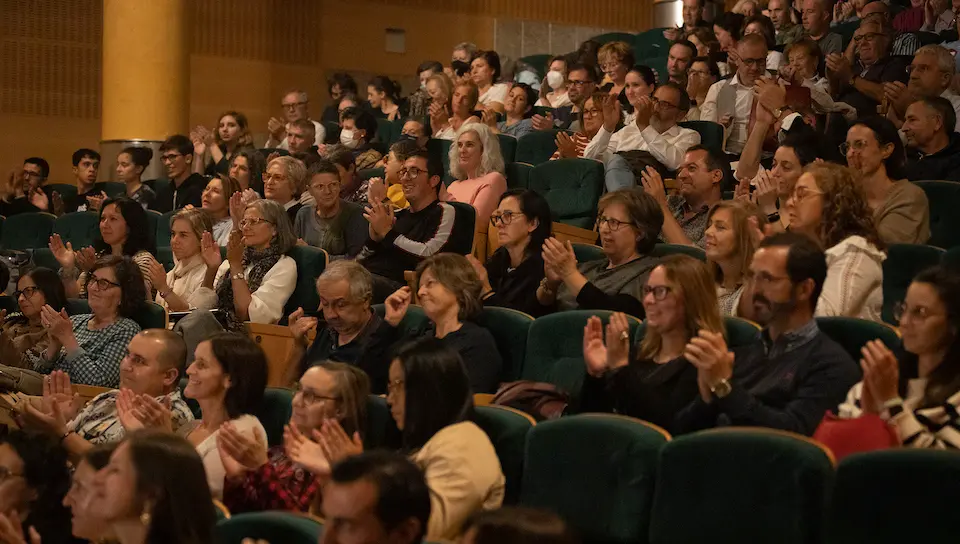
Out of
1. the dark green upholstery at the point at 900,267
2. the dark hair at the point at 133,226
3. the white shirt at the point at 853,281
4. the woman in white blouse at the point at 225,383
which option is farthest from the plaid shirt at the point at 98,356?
the dark green upholstery at the point at 900,267

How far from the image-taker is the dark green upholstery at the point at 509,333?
2.85 metres

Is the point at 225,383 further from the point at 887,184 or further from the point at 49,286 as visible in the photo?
the point at 887,184

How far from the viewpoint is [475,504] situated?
2035 millimetres

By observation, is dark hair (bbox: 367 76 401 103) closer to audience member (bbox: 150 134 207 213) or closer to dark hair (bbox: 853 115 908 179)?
audience member (bbox: 150 134 207 213)

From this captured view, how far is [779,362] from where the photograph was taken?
Result: 220 cm

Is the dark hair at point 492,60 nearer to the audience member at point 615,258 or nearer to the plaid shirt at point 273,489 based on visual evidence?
the audience member at point 615,258

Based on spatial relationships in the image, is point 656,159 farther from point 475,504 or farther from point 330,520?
point 330,520

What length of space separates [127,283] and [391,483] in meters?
1.86

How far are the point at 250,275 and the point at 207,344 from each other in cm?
112

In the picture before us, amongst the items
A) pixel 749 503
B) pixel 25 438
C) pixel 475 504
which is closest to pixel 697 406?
pixel 749 503

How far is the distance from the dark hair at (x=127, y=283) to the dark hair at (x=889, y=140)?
188cm

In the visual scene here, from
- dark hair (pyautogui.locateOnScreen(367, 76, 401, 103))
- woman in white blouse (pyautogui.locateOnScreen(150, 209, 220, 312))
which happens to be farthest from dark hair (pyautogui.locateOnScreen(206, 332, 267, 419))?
dark hair (pyautogui.locateOnScreen(367, 76, 401, 103))

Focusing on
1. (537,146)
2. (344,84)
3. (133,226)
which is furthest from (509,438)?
(344,84)

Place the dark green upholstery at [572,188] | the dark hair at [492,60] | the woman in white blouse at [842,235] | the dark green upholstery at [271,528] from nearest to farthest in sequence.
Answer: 1. the dark green upholstery at [271,528]
2. the woman in white blouse at [842,235]
3. the dark green upholstery at [572,188]
4. the dark hair at [492,60]
